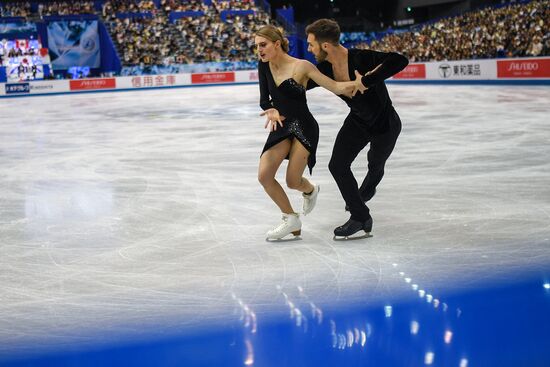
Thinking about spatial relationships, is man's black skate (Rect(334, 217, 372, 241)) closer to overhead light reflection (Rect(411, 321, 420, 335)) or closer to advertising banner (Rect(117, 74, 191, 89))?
overhead light reflection (Rect(411, 321, 420, 335))

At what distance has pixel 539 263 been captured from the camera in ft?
13.2

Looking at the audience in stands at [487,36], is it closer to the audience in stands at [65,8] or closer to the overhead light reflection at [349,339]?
the overhead light reflection at [349,339]

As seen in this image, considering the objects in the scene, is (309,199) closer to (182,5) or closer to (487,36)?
(487,36)

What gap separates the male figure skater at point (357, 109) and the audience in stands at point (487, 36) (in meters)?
18.9

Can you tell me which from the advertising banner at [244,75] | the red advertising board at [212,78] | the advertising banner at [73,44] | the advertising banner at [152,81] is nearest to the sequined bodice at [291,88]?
the advertising banner at [152,81]

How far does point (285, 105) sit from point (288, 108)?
0.03 m

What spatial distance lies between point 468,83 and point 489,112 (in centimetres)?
1081

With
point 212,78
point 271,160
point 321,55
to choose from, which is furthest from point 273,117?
point 212,78

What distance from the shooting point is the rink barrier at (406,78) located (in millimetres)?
21458

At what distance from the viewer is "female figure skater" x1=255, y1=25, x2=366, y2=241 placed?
14.1 ft

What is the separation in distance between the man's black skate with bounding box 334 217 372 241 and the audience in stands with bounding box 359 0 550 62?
19.0m

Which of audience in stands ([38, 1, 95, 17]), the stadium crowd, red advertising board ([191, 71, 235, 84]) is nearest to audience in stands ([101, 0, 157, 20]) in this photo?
the stadium crowd

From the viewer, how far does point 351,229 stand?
474cm

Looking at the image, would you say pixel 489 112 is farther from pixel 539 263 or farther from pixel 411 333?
pixel 411 333
